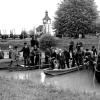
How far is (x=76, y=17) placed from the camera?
161 ft

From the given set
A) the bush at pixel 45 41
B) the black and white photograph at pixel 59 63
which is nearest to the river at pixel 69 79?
the black and white photograph at pixel 59 63

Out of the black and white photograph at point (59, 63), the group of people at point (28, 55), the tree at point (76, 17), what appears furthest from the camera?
the tree at point (76, 17)

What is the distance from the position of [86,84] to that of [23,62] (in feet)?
30.5

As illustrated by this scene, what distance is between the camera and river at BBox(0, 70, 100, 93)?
14860 mm

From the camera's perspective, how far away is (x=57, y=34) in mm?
53719

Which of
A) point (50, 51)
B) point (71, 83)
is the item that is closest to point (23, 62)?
point (50, 51)

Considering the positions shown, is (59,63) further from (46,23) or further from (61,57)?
(46,23)

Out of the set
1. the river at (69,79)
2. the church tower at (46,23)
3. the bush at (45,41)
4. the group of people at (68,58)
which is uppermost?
the church tower at (46,23)

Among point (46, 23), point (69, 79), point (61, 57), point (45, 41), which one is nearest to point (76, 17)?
point (46, 23)

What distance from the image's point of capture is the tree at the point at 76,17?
48969 millimetres

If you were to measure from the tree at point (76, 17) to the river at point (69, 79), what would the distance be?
29.6 meters

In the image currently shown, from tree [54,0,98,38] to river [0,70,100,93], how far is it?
2955 centimetres

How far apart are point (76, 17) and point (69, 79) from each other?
3291cm

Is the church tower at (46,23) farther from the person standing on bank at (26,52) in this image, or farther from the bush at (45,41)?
the person standing on bank at (26,52)
